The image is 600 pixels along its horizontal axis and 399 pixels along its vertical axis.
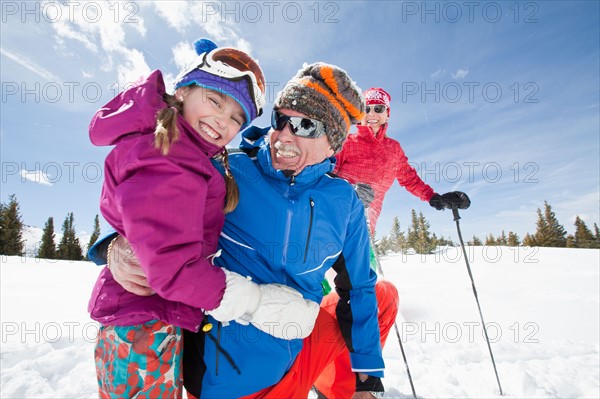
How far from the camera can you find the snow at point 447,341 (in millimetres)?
3123

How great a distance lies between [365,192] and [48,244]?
54.8 m

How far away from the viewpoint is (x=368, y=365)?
7.03 ft

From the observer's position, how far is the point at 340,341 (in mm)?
2324

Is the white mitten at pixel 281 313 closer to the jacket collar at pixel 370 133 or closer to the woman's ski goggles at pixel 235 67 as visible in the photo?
the woman's ski goggles at pixel 235 67

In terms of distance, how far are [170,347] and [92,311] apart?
432 millimetres

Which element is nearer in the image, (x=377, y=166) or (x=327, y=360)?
(x=327, y=360)

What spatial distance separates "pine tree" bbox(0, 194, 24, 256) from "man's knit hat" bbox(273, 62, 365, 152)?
47852 millimetres

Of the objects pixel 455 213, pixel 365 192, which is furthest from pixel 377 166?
pixel 455 213

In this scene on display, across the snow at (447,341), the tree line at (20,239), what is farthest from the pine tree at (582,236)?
the tree line at (20,239)

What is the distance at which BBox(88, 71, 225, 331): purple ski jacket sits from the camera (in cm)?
128

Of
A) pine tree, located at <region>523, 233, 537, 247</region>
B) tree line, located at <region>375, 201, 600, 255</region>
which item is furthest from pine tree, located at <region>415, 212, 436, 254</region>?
pine tree, located at <region>523, 233, 537, 247</region>

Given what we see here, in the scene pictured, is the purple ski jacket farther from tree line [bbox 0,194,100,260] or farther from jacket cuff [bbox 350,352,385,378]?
tree line [bbox 0,194,100,260]

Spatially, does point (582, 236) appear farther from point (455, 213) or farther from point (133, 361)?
point (133, 361)

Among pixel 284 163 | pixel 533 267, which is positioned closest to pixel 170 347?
pixel 284 163
